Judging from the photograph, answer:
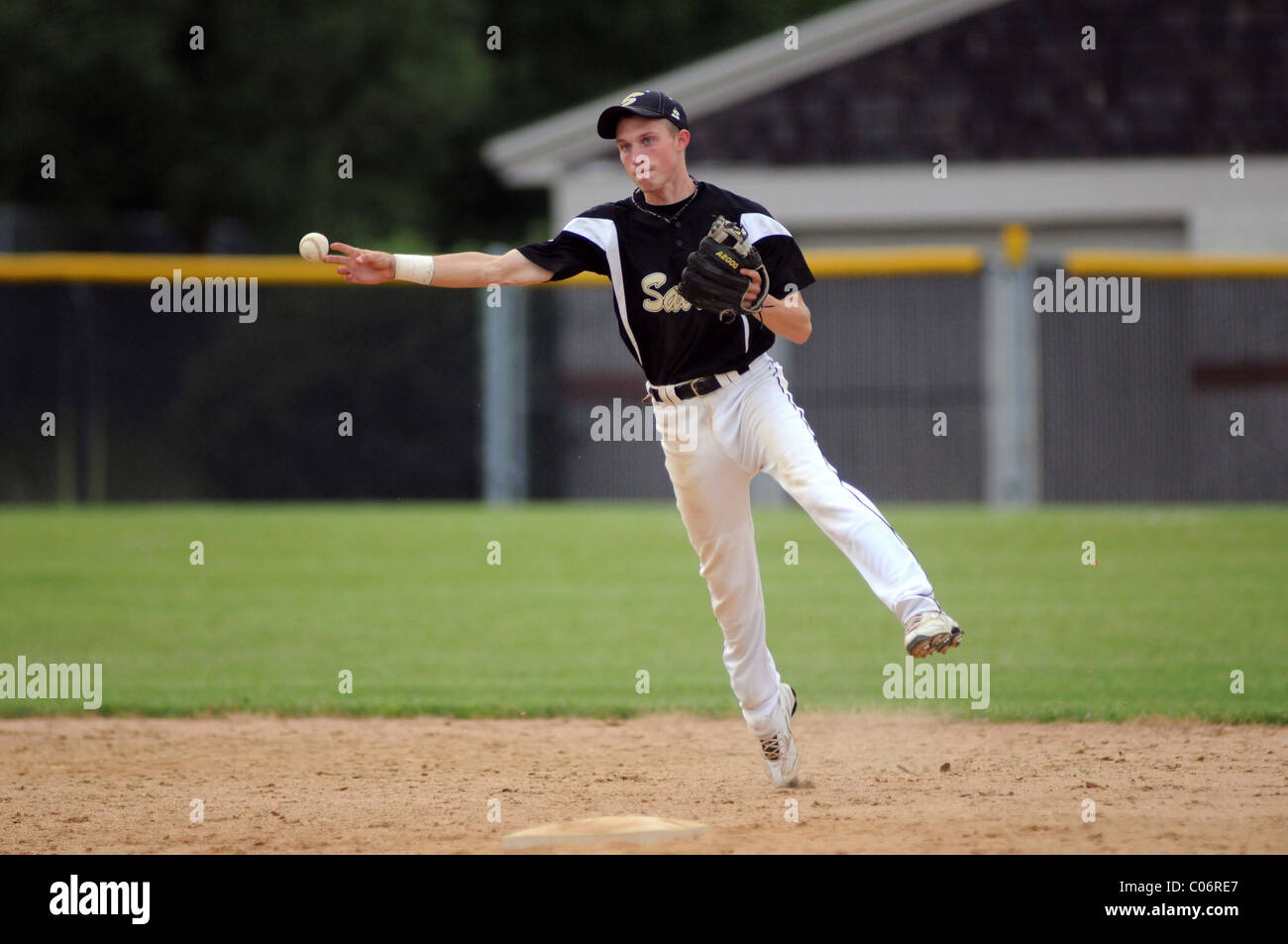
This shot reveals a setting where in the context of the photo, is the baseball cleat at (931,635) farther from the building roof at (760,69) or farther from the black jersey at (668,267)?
the building roof at (760,69)

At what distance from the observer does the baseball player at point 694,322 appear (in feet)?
18.4

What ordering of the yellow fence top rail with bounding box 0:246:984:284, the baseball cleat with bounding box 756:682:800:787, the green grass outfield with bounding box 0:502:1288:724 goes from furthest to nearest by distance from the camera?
the yellow fence top rail with bounding box 0:246:984:284 < the green grass outfield with bounding box 0:502:1288:724 < the baseball cleat with bounding box 756:682:800:787

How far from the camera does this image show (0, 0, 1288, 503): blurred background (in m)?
17.1

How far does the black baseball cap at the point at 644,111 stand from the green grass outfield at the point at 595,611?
10.9ft

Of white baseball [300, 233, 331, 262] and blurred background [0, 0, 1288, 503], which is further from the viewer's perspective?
blurred background [0, 0, 1288, 503]

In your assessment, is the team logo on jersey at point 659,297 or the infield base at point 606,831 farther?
the team logo on jersey at point 659,297

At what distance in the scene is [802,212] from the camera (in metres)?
18.7

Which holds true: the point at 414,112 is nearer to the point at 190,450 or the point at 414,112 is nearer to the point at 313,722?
the point at 190,450

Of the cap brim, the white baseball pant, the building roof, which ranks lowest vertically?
the white baseball pant

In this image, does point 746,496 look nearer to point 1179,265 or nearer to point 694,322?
point 694,322

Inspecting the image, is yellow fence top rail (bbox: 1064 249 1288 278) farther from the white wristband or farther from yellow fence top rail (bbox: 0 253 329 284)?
the white wristband

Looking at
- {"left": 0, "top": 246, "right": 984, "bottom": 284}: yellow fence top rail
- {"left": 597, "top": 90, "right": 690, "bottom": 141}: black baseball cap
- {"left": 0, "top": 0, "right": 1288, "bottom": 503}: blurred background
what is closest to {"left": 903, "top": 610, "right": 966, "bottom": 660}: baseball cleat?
{"left": 597, "top": 90, "right": 690, "bottom": 141}: black baseball cap

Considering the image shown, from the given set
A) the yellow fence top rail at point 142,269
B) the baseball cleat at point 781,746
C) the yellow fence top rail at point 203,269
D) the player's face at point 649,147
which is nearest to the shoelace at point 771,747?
the baseball cleat at point 781,746

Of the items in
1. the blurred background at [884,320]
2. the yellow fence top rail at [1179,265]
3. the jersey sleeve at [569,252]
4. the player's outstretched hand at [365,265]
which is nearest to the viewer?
the player's outstretched hand at [365,265]
